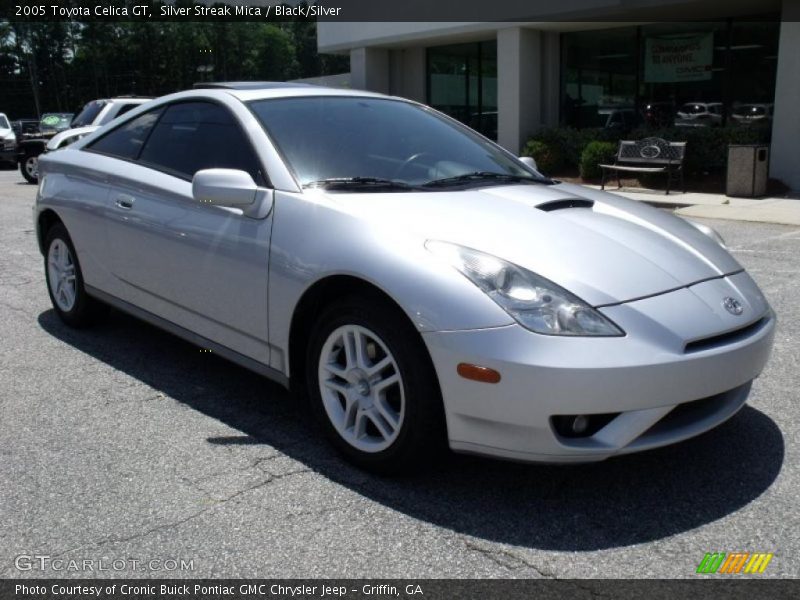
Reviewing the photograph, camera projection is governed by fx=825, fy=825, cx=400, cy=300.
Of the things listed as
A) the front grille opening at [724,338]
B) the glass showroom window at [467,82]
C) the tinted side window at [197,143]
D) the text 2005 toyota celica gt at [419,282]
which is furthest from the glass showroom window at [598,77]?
the front grille opening at [724,338]

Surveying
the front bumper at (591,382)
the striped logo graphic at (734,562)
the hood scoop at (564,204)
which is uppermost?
the hood scoop at (564,204)

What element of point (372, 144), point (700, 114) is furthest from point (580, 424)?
point (700, 114)

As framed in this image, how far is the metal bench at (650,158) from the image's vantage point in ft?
49.5

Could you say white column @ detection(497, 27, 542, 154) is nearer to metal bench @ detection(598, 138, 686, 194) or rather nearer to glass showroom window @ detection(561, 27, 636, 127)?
glass showroom window @ detection(561, 27, 636, 127)

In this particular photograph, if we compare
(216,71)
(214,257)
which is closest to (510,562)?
(214,257)

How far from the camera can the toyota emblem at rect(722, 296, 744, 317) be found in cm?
314

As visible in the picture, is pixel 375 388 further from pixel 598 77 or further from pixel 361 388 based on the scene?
pixel 598 77

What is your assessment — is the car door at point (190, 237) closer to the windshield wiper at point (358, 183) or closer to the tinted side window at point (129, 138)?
the tinted side window at point (129, 138)

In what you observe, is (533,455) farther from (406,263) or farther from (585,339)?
(406,263)

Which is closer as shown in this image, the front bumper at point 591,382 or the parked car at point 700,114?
the front bumper at point 591,382

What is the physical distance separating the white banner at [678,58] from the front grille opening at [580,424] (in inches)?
662

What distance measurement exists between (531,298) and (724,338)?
0.78 m

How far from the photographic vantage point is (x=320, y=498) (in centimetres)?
310

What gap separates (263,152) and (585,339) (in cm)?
179
